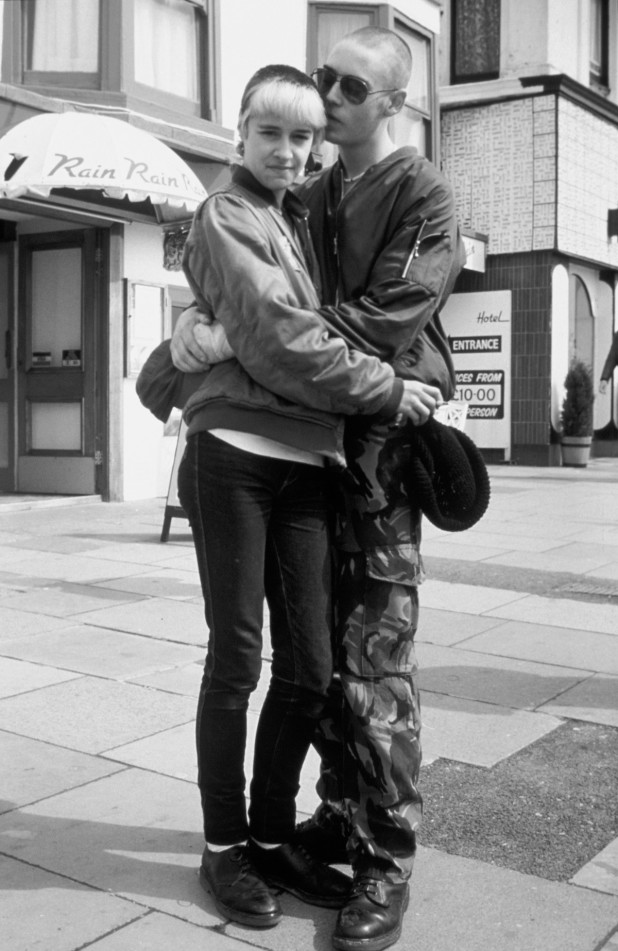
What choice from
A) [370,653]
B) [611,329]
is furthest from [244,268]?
[611,329]

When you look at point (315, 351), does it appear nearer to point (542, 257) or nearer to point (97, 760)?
point (97, 760)

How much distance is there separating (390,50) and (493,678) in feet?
9.26

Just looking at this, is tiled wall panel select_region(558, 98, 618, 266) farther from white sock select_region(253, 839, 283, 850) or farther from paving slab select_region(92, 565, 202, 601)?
white sock select_region(253, 839, 283, 850)

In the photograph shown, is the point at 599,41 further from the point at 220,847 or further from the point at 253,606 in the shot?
the point at 220,847

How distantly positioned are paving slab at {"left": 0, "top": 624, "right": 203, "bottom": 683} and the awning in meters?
4.14

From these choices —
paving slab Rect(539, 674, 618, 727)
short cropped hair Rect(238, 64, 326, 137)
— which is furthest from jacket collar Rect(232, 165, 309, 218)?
paving slab Rect(539, 674, 618, 727)

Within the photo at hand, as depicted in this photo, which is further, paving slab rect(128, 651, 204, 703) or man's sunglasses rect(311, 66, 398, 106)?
paving slab rect(128, 651, 204, 703)

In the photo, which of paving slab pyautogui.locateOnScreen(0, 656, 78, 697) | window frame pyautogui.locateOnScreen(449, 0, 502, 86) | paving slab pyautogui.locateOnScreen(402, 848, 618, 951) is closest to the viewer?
paving slab pyautogui.locateOnScreen(402, 848, 618, 951)

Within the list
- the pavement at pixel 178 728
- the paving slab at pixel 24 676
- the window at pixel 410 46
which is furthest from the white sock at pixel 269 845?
the window at pixel 410 46

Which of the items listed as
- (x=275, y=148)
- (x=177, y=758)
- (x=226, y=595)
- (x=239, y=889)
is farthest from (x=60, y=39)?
(x=239, y=889)

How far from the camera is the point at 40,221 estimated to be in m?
10.9

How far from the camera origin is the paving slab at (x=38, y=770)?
10.9ft

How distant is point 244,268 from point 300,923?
144 centimetres

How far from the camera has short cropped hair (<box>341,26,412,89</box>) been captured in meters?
2.54
